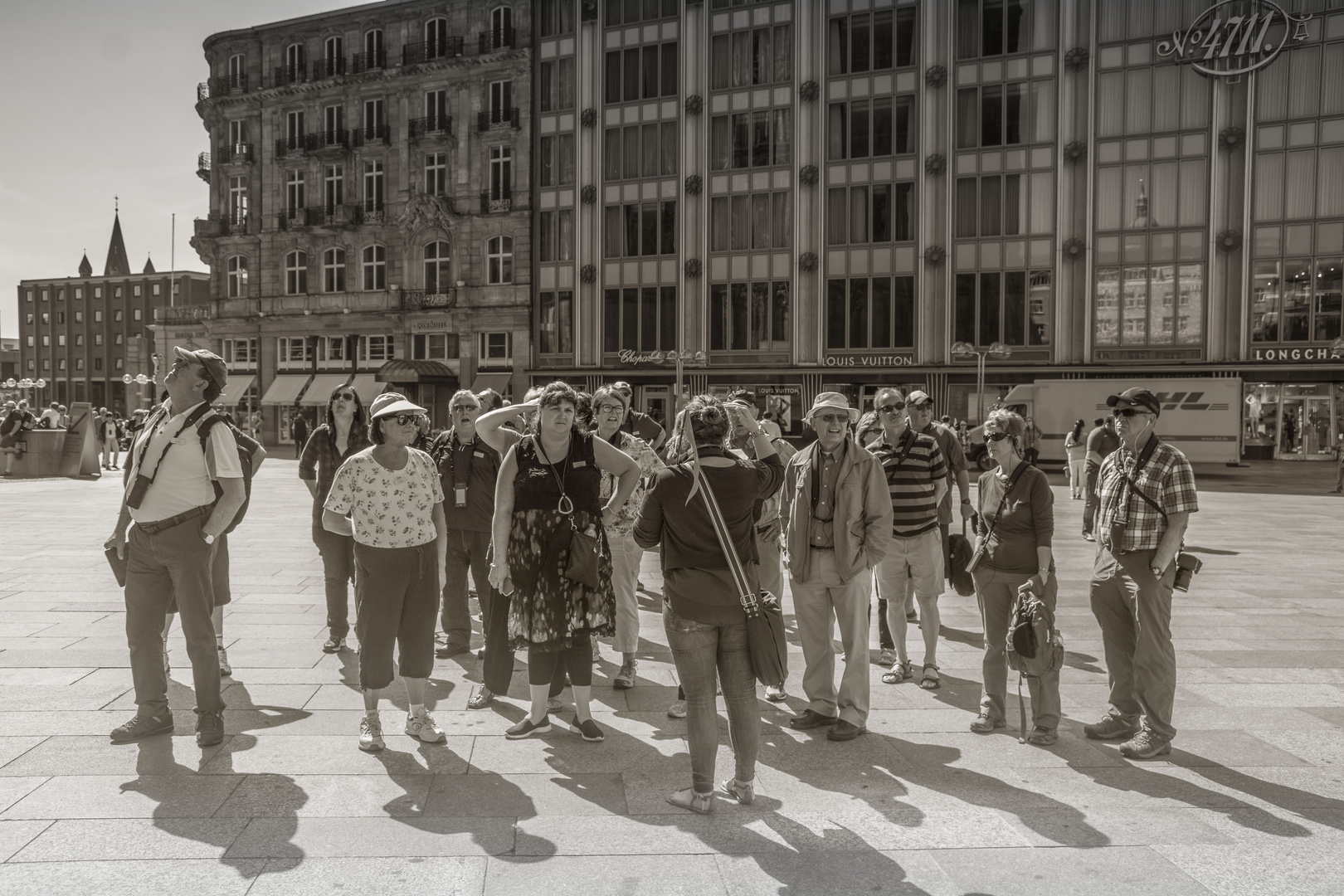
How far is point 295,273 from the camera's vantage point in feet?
152

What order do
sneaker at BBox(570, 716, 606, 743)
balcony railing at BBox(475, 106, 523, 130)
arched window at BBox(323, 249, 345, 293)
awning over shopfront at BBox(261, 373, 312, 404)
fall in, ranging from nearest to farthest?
sneaker at BBox(570, 716, 606, 743)
balcony railing at BBox(475, 106, 523, 130)
awning over shopfront at BBox(261, 373, 312, 404)
arched window at BBox(323, 249, 345, 293)

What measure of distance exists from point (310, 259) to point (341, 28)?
33.4 feet

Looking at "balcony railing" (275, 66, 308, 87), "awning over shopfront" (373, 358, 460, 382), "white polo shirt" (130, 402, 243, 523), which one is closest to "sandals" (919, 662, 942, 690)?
"white polo shirt" (130, 402, 243, 523)

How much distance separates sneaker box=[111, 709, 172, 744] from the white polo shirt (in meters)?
0.99

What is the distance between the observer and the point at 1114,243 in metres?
34.1

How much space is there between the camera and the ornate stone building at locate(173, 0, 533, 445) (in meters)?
42.3

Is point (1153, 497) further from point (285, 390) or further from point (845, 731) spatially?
point (285, 390)

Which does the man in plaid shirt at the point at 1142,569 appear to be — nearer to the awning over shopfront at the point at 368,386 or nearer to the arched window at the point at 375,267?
the awning over shopfront at the point at 368,386

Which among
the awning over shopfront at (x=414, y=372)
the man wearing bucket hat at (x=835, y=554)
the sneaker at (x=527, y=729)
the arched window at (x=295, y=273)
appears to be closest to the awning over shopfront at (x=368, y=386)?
the awning over shopfront at (x=414, y=372)

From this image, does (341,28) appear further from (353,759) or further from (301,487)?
(353,759)

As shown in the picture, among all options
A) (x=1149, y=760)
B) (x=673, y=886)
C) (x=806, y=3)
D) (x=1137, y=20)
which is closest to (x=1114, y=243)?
(x=1137, y=20)

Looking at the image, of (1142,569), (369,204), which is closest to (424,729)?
(1142,569)

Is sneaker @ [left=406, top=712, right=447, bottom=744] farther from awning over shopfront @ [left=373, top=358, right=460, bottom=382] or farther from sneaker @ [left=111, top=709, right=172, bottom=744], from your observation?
awning over shopfront @ [left=373, top=358, right=460, bottom=382]

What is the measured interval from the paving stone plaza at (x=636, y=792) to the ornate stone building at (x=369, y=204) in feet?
120
